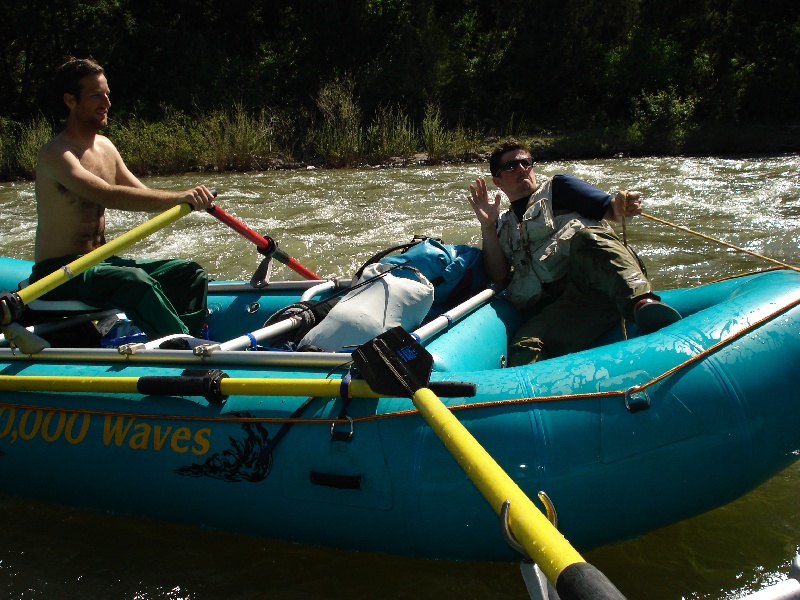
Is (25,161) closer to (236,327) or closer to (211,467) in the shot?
(236,327)

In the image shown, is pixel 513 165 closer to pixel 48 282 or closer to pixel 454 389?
pixel 454 389

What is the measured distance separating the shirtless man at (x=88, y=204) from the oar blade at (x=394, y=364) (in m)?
1.40

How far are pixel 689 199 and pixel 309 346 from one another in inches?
262

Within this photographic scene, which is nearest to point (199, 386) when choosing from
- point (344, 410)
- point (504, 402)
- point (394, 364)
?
point (344, 410)

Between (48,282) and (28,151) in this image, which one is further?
(28,151)

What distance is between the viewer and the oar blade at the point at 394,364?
241cm

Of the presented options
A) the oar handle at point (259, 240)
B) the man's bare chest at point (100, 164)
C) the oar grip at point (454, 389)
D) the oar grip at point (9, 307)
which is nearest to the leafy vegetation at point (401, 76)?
the oar handle at point (259, 240)

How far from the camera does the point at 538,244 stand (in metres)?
3.65

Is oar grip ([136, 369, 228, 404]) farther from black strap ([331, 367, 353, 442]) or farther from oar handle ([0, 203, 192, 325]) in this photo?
oar handle ([0, 203, 192, 325])

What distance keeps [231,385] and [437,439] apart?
696 millimetres

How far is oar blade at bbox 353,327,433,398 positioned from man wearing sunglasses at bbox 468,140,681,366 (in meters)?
1.03

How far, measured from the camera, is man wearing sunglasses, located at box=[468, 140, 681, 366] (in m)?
3.34

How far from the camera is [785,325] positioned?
2787 millimetres

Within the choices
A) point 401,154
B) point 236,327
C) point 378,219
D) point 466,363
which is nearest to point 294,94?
point 401,154
